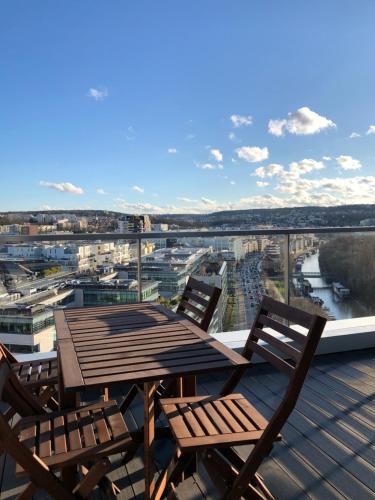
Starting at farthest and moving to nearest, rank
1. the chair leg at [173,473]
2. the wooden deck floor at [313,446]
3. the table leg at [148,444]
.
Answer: the wooden deck floor at [313,446] < the table leg at [148,444] < the chair leg at [173,473]

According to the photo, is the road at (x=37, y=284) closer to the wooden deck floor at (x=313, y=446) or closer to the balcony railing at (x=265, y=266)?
the balcony railing at (x=265, y=266)

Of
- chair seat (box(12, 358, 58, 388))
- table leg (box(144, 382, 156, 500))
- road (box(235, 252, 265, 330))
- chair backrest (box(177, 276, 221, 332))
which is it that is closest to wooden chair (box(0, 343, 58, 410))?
chair seat (box(12, 358, 58, 388))

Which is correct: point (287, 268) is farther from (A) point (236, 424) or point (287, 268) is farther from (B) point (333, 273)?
(A) point (236, 424)

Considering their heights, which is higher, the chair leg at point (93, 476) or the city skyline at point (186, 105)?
the city skyline at point (186, 105)

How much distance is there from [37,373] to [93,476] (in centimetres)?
112

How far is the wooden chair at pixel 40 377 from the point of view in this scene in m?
2.49

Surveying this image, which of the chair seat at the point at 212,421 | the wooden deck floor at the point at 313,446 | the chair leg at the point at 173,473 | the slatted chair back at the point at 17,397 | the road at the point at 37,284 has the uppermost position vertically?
the road at the point at 37,284

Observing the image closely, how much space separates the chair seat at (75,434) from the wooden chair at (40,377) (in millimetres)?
411

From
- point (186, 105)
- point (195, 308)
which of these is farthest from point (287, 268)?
point (186, 105)

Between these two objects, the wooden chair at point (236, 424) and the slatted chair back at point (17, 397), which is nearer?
the wooden chair at point (236, 424)

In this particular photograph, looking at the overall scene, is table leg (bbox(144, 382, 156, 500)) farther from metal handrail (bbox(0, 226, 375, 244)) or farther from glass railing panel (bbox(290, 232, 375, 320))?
glass railing panel (bbox(290, 232, 375, 320))

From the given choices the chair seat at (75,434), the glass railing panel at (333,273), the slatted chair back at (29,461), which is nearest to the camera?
the slatted chair back at (29,461)

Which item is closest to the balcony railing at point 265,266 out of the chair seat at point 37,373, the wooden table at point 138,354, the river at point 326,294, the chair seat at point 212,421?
the river at point 326,294

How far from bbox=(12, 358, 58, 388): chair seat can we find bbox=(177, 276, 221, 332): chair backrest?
94 centimetres
